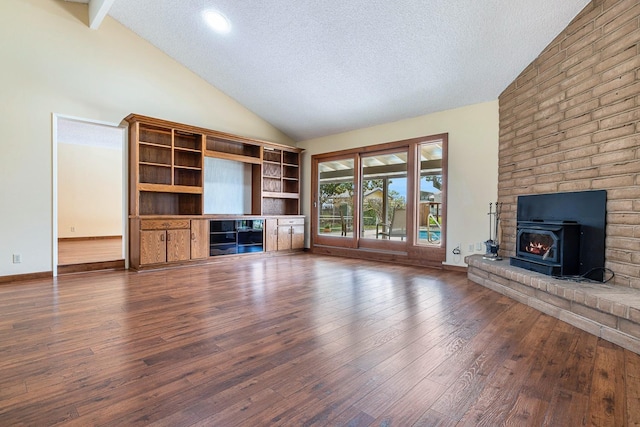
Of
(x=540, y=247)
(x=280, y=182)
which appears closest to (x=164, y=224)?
(x=280, y=182)

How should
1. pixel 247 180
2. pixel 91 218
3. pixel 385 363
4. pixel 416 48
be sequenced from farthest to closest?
pixel 91 218 < pixel 247 180 < pixel 416 48 < pixel 385 363

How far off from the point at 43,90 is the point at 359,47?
14.6ft

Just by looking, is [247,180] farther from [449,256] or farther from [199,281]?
[449,256]

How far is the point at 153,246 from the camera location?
4.91 metres

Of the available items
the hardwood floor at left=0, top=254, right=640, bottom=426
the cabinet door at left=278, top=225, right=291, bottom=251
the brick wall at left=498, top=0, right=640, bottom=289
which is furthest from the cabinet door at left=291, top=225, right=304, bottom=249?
the brick wall at left=498, top=0, right=640, bottom=289

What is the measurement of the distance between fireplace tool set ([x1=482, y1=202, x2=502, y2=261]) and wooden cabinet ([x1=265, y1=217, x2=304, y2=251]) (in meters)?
3.92

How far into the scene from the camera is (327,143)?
706cm

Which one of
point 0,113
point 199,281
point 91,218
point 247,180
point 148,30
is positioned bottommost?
point 199,281

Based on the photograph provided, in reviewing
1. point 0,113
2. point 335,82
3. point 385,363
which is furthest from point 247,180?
point 385,363

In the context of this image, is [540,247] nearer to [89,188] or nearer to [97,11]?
[97,11]

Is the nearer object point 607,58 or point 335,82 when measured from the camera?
point 607,58

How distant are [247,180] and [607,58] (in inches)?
224

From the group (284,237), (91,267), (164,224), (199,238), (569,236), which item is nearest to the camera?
(569,236)

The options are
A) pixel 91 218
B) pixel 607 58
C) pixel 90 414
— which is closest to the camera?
pixel 90 414
